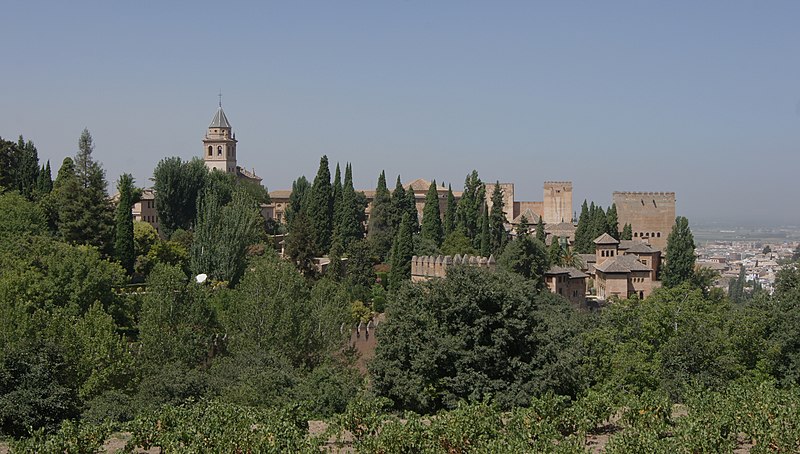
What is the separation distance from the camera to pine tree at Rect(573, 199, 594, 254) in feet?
188

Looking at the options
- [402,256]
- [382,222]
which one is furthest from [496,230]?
[402,256]

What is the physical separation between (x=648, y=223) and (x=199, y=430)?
55.2 meters

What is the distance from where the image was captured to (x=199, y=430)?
1439 centimetres

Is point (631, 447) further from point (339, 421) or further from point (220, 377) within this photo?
point (220, 377)

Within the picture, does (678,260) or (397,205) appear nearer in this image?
(678,260)

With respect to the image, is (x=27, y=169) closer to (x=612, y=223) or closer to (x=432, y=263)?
(x=432, y=263)

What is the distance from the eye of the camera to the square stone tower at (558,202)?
77.9 meters

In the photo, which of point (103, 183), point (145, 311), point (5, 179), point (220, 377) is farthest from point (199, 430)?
point (5, 179)

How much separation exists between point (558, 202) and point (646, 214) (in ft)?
43.0

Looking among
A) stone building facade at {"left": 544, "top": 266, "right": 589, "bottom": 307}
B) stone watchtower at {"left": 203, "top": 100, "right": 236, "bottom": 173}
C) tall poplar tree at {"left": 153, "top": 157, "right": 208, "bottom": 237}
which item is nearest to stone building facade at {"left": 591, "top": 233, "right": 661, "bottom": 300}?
stone building facade at {"left": 544, "top": 266, "right": 589, "bottom": 307}

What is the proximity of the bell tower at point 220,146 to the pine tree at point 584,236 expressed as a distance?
3439 centimetres

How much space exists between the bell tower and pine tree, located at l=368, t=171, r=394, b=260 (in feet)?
91.3

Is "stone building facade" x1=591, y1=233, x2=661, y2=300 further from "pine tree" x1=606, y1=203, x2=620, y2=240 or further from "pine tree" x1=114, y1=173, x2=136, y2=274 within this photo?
"pine tree" x1=114, y1=173, x2=136, y2=274

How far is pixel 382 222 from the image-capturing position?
5594cm
